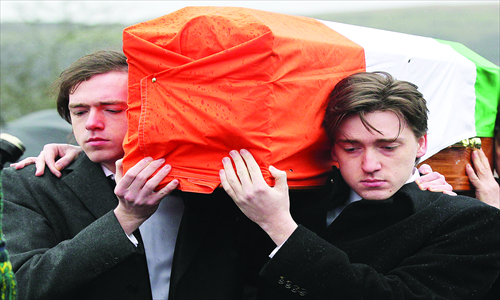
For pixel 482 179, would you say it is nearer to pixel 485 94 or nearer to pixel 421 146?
pixel 485 94

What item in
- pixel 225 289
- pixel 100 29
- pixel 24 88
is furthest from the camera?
pixel 100 29

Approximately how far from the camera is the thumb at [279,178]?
177 cm

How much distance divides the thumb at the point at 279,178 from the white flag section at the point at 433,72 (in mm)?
861

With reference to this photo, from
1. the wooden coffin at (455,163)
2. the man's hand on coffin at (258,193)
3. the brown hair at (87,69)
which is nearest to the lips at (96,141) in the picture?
the brown hair at (87,69)

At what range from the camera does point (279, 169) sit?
1.86 meters

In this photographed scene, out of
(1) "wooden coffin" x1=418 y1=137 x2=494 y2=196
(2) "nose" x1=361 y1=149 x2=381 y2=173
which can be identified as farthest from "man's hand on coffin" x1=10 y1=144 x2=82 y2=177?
(1) "wooden coffin" x1=418 y1=137 x2=494 y2=196

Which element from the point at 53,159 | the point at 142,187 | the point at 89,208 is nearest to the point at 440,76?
the point at 142,187

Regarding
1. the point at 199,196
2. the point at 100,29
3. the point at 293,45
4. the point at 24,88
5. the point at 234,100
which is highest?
the point at 293,45

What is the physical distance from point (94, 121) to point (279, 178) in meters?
0.98

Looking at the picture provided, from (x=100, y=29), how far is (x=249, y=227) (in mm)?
15590

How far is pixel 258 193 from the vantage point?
177 centimetres

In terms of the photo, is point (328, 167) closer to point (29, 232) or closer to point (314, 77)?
point (314, 77)

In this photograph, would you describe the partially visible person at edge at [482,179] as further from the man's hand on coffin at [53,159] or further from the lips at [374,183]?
the man's hand on coffin at [53,159]

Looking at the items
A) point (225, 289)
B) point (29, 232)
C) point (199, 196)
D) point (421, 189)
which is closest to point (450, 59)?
point (421, 189)
